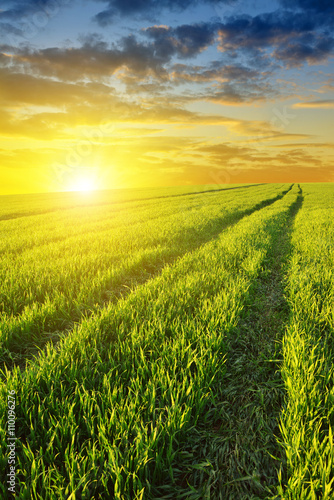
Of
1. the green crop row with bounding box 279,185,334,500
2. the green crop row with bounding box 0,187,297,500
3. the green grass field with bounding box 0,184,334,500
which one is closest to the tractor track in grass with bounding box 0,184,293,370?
the green grass field with bounding box 0,184,334,500

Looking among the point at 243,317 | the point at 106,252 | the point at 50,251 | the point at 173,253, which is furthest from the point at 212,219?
the point at 243,317

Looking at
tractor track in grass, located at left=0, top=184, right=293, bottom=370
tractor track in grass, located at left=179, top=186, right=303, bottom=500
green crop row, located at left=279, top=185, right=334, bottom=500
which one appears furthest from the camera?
tractor track in grass, located at left=0, top=184, right=293, bottom=370

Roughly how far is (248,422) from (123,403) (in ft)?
3.66

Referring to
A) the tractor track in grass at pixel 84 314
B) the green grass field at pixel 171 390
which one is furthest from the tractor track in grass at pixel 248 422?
the tractor track in grass at pixel 84 314

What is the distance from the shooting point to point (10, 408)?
214cm

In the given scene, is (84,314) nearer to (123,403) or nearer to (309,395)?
(123,403)

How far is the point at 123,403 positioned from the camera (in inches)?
86.0

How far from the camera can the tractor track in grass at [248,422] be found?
6.15ft

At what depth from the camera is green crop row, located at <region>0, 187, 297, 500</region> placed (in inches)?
67.1

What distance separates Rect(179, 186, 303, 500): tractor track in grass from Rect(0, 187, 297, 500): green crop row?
0.13m

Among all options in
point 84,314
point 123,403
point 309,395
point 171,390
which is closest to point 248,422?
point 309,395

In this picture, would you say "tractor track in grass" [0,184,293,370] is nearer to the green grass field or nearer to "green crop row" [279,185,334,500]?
the green grass field

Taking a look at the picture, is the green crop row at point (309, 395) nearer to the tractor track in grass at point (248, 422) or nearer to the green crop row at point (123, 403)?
the tractor track in grass at point (248, 422)

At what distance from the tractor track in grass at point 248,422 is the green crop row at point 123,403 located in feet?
0.42
